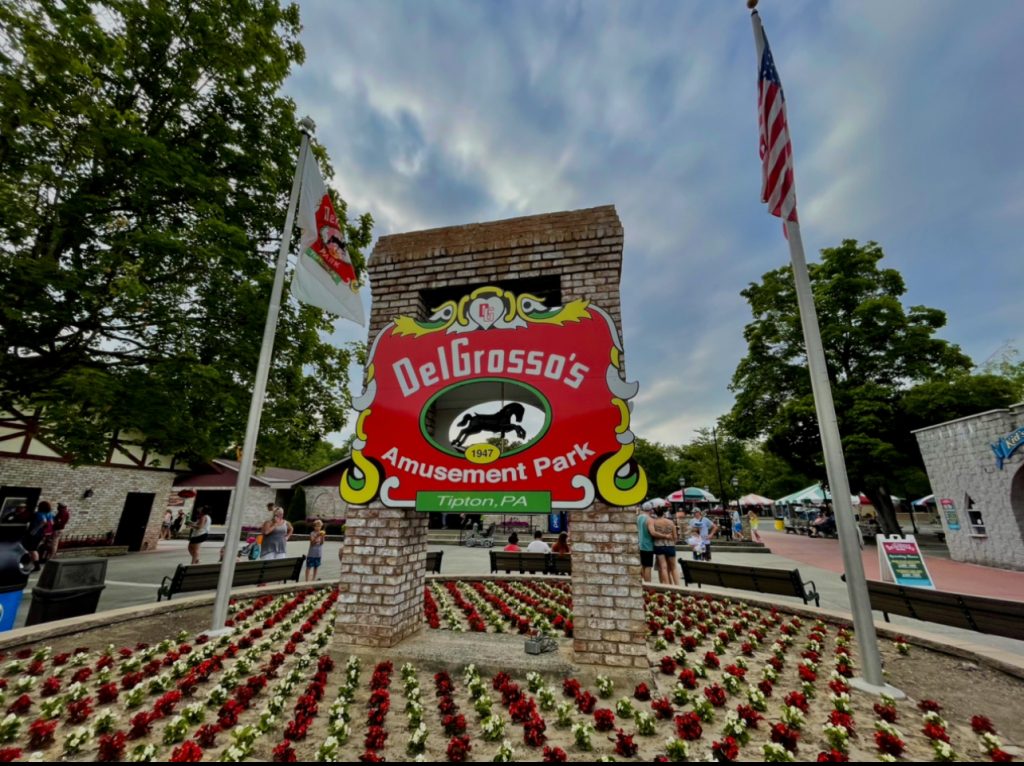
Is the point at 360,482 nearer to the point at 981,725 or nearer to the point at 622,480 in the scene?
the point at 622,480

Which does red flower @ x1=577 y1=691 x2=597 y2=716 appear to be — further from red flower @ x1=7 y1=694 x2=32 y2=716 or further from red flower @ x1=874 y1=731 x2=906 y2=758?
red flower @ x1=7 y1=694 x2=32 y2=716

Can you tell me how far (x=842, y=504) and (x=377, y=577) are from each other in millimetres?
4678

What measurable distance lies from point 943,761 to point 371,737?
3.54 meters

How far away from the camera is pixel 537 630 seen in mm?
5105

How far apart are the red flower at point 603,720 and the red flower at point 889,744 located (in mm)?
1659

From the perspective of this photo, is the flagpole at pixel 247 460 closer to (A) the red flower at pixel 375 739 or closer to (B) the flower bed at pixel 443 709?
(B) the flower bed at pixel 443 709

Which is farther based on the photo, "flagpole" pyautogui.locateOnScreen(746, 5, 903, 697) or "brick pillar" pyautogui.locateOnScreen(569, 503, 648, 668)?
"brick pillar" pyautogui.locateOnScreen(569, 503, 648, 668)

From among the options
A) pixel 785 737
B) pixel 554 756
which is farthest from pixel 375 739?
pixel 785 737

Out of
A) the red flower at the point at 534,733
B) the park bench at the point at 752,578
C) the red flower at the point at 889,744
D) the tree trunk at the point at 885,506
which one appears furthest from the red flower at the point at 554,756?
the tree trunk at the point at 885,506

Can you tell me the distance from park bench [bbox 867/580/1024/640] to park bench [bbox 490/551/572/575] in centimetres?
542

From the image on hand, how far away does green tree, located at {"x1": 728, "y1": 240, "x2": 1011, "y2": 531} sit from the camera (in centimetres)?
1792

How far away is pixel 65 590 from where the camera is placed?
5129 mm

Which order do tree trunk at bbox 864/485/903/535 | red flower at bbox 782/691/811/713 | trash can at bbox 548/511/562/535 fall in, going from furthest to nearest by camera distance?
trash can at bbox 548/511/562/535, tree trunk at bbox 864/485/903/535, red flower at bbox 782/691/811/713

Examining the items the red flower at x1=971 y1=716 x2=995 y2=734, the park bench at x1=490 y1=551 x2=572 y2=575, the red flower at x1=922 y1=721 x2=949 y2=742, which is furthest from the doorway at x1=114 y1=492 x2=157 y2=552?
the red flower at x1=971 y1=716 x2=995 y2=734
